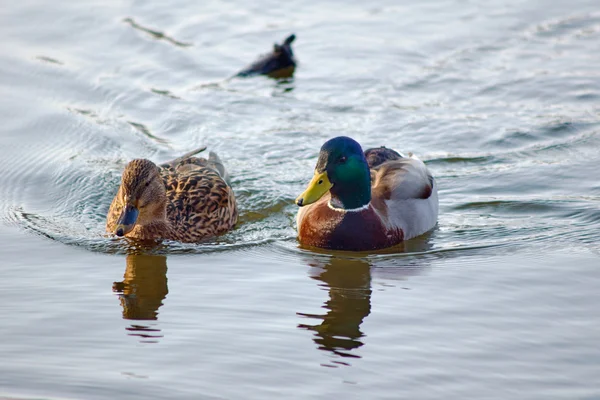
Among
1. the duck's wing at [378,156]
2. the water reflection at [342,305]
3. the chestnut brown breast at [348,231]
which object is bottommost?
the water reflection at [342,305]

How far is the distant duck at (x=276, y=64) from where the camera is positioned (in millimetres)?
14711

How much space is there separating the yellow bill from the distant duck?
18.6 ft

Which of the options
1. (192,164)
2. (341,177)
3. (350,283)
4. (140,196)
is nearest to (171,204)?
(140,196)

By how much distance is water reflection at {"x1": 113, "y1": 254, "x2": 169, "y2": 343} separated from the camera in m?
7.22

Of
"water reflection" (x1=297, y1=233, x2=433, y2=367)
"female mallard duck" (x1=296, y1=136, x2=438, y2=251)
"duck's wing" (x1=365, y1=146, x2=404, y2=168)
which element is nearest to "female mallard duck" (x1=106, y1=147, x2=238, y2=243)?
"female mallard duck" (x1=296, y1=136, x2=438, y2=251)

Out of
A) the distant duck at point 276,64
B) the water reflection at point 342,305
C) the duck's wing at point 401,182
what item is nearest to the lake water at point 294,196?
the water reflection at point 342,305

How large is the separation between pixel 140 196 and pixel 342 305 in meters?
2.34

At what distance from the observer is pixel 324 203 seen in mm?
9812

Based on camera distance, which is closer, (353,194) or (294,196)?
(353,194)

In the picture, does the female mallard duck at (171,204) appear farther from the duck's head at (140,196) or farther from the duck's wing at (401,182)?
the duck's wing at (401,182)

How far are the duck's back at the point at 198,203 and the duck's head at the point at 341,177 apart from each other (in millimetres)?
1106

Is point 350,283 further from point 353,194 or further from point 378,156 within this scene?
point 378,156

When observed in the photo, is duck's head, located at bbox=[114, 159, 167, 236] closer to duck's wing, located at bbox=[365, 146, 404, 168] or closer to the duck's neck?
the duck's neck

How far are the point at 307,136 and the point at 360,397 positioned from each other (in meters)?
6.61
